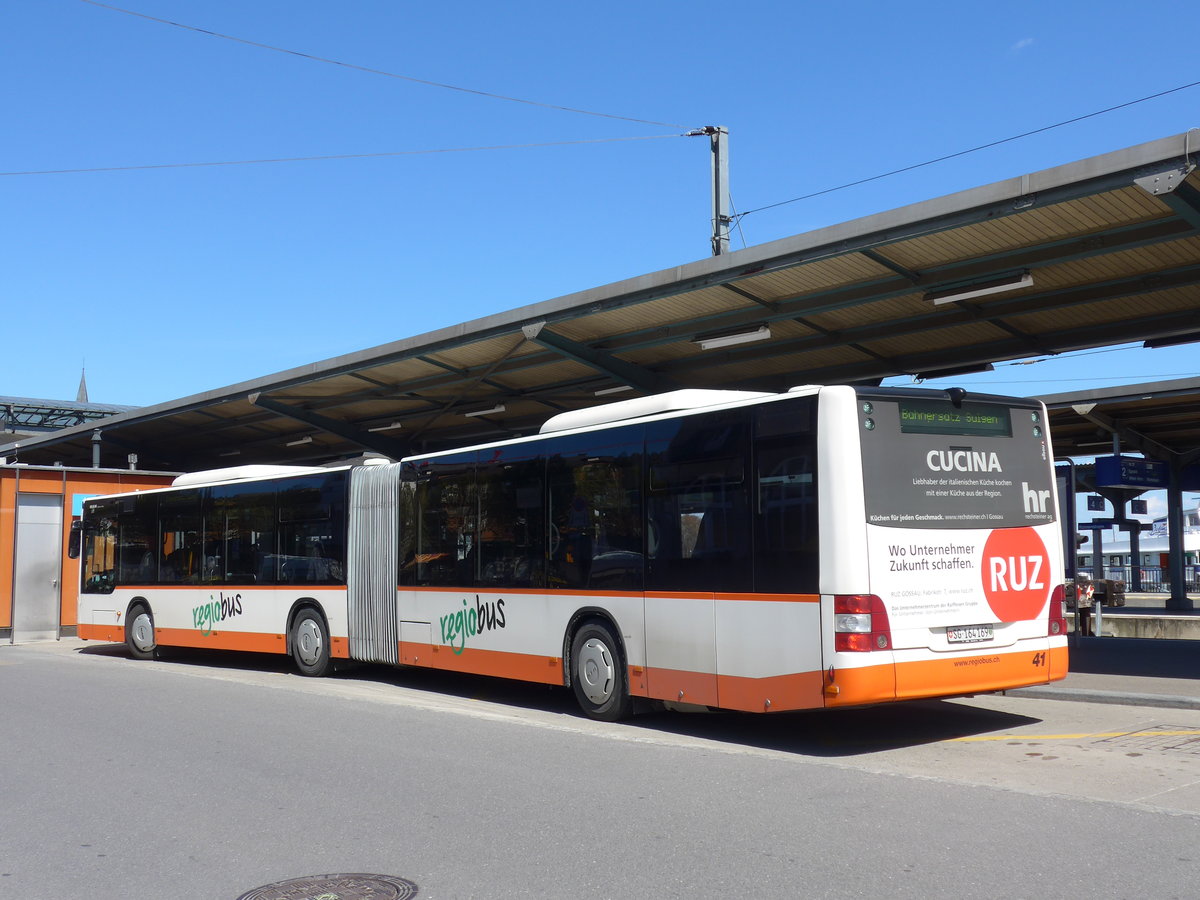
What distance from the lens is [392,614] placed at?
15188 millimetres

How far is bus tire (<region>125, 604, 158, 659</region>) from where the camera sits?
66.5 feet

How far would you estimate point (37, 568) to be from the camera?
25.2 meters

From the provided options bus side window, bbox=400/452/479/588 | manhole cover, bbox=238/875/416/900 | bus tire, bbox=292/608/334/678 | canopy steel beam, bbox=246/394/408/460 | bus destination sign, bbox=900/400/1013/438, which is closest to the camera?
manhole cover, bbox=238/875/416/900

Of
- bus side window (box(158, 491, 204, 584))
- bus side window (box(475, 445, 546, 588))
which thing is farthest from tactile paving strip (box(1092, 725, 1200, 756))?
bus side window (box(158, 491, 204, 584))

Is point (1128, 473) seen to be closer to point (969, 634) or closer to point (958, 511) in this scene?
point (958, 511)

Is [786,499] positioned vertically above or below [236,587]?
above

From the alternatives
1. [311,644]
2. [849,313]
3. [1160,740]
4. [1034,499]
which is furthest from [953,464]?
[311,644]

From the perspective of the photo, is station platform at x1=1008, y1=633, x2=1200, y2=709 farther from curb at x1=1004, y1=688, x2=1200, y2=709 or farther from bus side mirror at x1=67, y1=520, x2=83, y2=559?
bus side mirror at x1=67, y1=520, x2=83, y2=559

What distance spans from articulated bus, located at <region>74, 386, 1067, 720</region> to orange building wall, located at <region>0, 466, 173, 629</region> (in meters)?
13.2

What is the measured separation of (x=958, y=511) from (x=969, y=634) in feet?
3.34

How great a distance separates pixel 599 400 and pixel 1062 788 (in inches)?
638

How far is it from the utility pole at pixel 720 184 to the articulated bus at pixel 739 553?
779 cm

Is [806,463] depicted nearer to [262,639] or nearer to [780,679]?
[780,679]

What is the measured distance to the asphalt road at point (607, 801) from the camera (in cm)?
573
